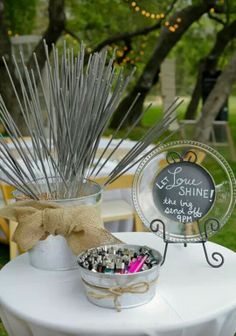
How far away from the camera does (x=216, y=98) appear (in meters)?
4.83

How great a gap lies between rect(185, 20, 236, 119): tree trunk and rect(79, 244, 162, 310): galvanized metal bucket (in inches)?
275

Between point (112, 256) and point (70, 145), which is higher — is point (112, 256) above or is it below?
below

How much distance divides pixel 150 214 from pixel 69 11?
813 centimetres

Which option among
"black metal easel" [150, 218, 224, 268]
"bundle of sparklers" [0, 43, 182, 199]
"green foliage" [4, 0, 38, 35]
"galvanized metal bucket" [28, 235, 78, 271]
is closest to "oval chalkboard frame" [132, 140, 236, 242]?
"black metal easel" [150, 218, 224, 268]

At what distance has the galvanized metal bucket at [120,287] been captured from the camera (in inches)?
41.3

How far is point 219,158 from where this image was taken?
1383mm

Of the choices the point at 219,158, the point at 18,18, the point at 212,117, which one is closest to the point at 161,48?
the point at 18,18

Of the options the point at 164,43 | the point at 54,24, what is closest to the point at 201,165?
the point at 54,24

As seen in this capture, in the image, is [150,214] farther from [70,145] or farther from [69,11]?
[69,11]

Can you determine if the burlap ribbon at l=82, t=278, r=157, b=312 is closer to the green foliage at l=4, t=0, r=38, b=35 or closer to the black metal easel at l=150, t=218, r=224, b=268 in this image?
the black metal easel at l=150, t=218, r=224, b=268

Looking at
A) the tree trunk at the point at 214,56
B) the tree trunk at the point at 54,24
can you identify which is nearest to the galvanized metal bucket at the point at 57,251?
the tree trunk at the point at 54,24

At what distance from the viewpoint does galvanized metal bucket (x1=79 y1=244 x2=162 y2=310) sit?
41.3 inches

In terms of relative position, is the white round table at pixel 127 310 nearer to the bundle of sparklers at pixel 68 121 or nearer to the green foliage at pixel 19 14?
the bundle of sparklers at pixel 68 121

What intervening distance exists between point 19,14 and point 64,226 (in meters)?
6.82
